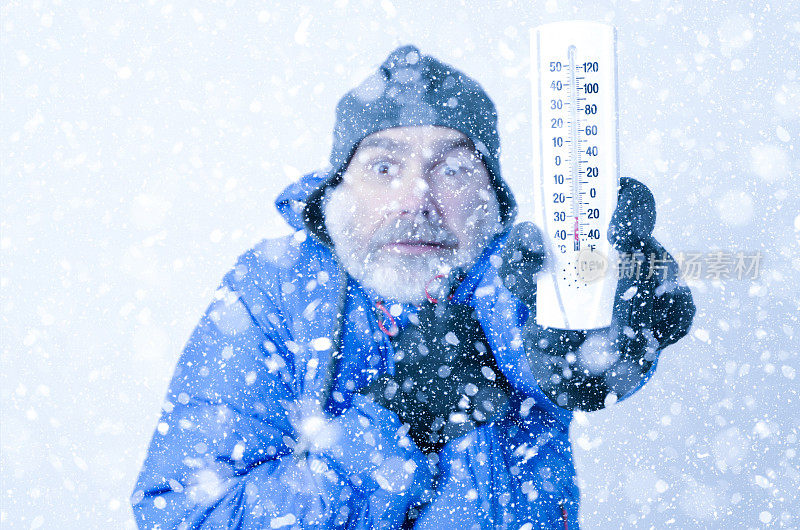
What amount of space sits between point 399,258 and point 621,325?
39 centimetres

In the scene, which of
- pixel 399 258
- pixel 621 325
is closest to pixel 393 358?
pixel 399 258

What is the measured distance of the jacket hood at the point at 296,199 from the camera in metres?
1.27

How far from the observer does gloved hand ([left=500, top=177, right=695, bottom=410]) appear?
1.00 metres

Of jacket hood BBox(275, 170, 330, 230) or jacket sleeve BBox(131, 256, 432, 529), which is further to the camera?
jacket hood BBox(275, 170, 330, 230)

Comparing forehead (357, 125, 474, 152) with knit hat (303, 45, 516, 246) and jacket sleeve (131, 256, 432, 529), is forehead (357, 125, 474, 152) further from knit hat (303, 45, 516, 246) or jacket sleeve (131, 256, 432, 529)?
jacket sleeve (131, 256, 432, 529)

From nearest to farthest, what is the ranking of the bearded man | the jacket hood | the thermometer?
the thermometer, the bearded man, the jacket hood

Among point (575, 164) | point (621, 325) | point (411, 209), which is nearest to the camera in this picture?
point (575, 164)

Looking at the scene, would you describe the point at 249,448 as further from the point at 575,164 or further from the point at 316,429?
the point at 575,164

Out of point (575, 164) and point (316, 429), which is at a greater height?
point (575, 164)

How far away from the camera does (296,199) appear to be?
50.2 inches

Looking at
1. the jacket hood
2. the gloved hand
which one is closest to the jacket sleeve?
the jacket hood

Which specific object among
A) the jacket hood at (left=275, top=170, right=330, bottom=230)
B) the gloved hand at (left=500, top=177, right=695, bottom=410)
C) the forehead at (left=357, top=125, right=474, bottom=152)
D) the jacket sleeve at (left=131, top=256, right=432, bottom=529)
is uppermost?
the forehead at (left=357, top=125, right=474, bottom=152)

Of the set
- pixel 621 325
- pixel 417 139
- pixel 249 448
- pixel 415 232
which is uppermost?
pixel 417 139

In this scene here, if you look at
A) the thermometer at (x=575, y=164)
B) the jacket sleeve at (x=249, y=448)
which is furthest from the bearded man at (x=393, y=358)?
the thermometer at (x=575, y=164)
